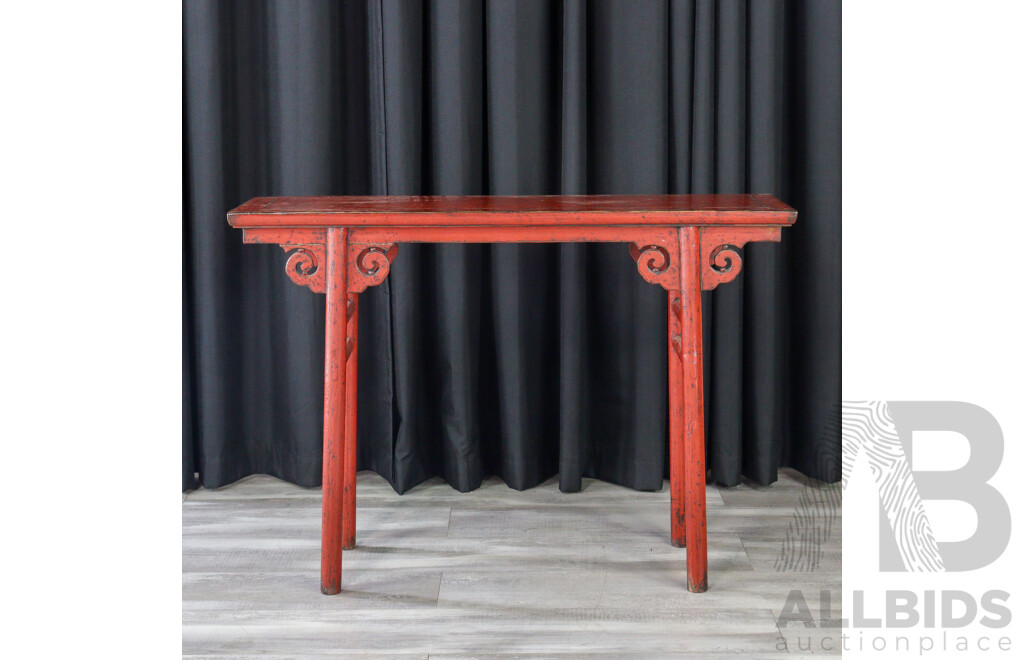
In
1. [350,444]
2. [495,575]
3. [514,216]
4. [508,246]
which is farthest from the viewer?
[508,246]

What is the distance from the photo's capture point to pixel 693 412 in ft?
5.95

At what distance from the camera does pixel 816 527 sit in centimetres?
214

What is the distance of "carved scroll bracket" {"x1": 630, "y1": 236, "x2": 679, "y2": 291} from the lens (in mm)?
1785

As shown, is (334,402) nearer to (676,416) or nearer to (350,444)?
(350,444)

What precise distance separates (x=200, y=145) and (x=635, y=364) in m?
1.18

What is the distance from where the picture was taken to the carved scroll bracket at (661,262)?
1785 mm

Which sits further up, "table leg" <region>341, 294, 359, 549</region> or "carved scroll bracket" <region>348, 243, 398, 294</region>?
"carved scroll bracket" <region>348, 243, 398, 294</region>

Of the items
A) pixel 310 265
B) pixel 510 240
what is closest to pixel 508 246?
pixel 510 240

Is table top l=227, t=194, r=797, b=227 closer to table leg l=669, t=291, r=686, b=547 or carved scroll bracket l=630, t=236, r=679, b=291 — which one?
carved scroll bracket l=630, t=236, r=679, b=291

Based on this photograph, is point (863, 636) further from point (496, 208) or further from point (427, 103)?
point (427, 103)

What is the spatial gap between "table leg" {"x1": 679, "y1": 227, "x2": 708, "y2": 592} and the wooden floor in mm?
76

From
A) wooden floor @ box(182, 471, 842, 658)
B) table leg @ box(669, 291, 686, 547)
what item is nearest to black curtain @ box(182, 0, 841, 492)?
wooden floor @ box(182, 471, 842, 658)

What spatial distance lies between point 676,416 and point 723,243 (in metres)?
0.41

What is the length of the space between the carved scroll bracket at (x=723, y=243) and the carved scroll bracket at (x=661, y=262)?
2.0 inches
